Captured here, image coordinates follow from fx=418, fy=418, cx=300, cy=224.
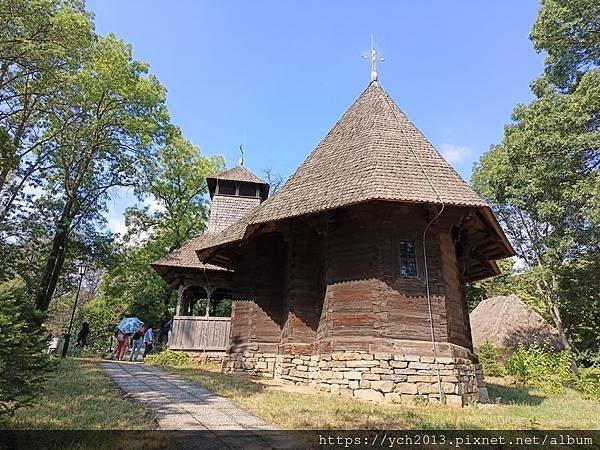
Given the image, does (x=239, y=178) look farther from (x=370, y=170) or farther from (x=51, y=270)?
(x=370, y=170)

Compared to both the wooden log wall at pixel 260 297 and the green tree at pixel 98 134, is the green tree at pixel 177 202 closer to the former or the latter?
the green tree at pixel 98 134

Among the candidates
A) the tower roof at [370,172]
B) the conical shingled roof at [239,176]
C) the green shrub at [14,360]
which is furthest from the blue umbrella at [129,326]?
the green shrub at [14,360]

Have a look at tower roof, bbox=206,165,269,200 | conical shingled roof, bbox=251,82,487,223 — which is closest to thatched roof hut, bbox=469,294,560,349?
tower roof, bbox=206,165,269,200

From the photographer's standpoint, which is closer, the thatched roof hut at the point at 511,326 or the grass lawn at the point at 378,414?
the grass lawn at the point at 378,414

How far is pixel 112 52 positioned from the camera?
20328 millimetres

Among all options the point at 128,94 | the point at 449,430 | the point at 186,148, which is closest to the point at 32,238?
the point at 128,94

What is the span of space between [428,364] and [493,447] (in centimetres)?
397

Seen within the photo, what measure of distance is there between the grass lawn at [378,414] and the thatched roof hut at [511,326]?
1343 cm

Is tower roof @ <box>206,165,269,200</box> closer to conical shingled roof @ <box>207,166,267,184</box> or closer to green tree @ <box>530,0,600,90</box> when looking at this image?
conical shingled roof @ <box>207,166,267,184</box>

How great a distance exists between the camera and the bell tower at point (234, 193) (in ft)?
67.3

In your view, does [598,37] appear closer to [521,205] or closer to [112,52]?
[521,205]

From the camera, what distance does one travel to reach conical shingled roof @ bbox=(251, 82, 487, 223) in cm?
956

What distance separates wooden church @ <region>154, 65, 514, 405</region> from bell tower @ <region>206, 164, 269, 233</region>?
24.1ft

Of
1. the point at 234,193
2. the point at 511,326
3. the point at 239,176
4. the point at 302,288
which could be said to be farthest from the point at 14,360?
the point at 511,326
